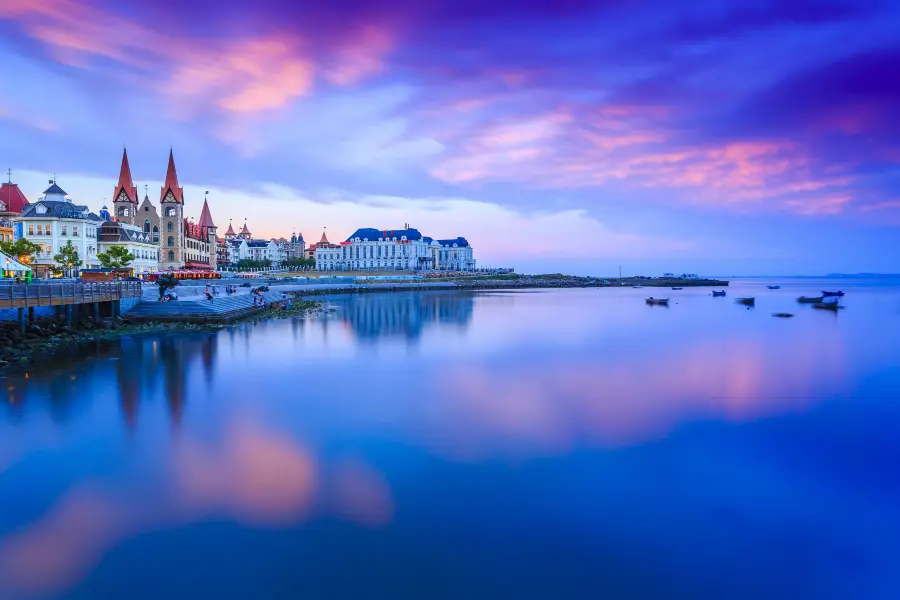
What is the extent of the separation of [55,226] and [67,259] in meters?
5.25

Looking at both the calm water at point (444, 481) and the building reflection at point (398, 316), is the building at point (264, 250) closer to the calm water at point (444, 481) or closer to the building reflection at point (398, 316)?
the building reflection at point (398, 316)

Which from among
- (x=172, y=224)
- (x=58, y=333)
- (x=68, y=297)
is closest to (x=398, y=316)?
(x=68, y=297)

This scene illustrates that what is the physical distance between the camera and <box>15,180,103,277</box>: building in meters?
53.5

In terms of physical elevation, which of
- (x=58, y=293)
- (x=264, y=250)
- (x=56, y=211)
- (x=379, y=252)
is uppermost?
(x=56, y=211)

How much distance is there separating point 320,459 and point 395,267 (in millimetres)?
127267

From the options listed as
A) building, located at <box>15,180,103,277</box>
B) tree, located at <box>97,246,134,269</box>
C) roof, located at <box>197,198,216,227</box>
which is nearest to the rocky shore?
tree, located at <box>97,246,134,269</box>

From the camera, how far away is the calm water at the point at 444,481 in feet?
25.2

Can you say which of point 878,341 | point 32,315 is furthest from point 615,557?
point 878,341

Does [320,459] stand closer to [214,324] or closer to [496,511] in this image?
[496,511]

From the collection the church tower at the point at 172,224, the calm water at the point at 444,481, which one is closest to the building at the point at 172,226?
the church tower at the point at 172,224

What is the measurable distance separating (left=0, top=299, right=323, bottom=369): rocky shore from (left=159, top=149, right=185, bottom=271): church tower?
166 feet

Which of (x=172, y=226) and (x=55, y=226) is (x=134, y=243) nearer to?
(x=55, y=226)

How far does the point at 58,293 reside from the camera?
2662cm

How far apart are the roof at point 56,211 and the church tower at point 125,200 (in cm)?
2329
